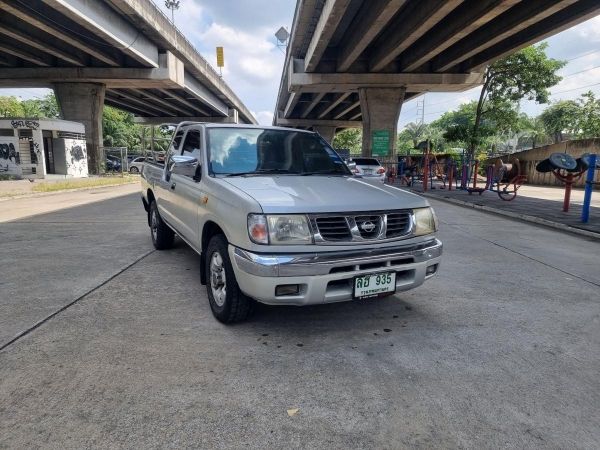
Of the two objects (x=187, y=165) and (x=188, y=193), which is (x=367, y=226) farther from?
(x=188, y=193)

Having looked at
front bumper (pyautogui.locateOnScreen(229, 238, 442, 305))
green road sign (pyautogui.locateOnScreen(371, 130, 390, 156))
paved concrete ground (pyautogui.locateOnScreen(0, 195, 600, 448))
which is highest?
green road sign (pyautogui.locateOnScreen(371, 130, 390, 156))

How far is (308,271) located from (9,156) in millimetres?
27293

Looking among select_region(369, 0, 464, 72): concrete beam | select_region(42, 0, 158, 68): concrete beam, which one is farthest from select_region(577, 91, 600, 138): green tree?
select_region(42, 0, 158, 68): concrete beam

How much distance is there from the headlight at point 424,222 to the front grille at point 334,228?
752 mm

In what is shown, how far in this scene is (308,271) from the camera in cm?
283

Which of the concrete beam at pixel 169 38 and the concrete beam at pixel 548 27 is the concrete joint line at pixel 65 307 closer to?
the concrete beam at pixel 169 38

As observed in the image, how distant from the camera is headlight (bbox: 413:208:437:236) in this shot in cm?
340

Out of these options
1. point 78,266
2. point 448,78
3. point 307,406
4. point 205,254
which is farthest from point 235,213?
point 448,78

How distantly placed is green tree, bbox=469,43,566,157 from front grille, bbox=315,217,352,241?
24.5 meters

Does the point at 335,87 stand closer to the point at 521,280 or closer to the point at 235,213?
the point at 521,280

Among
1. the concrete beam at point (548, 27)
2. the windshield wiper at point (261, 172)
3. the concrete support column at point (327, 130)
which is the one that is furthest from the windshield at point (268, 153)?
the concrete support column at point (327, 130)

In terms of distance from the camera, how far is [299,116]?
4822 centimetres

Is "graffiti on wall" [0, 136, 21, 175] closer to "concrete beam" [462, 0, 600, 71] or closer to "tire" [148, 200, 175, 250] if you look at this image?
"tire" [148, 200, 175, 250]

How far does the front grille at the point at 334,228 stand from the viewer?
2.94m
